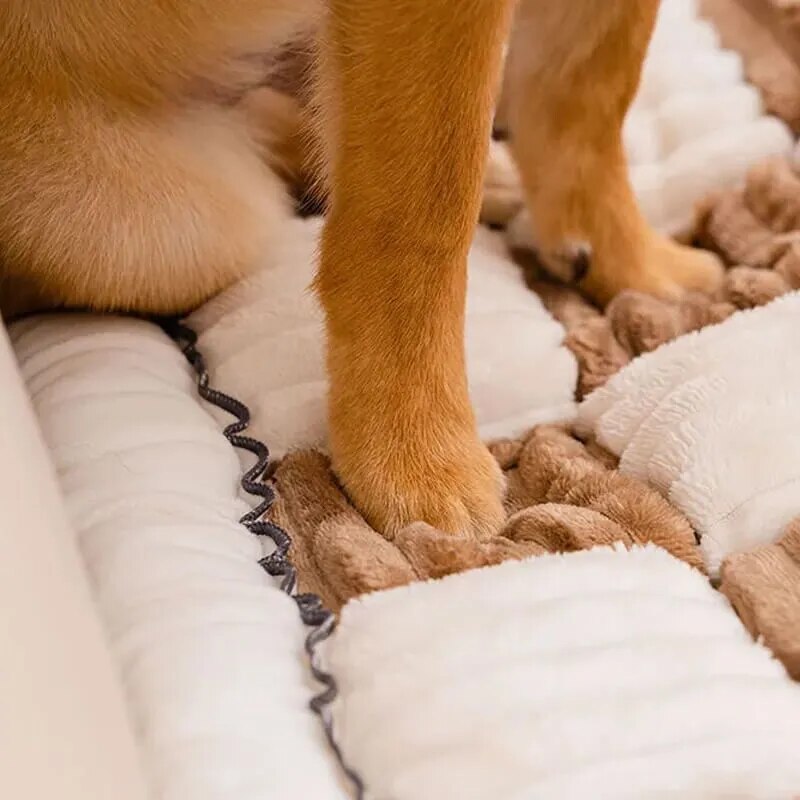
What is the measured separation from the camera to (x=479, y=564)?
0.72 m

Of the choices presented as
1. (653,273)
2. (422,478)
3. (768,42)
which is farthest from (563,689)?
(768,42)

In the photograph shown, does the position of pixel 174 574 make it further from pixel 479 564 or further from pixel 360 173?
pixel 360 173

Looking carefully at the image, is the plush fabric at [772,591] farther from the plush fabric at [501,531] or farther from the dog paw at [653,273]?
the dog paw at [653,273]

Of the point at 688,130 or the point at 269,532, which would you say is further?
the point at 688,130

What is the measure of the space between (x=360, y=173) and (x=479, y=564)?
0.97 ft

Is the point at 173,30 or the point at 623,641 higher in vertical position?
the point at 173,30

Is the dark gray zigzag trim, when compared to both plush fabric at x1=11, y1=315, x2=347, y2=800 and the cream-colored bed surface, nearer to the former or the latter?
plush fabric at x1=11, y1=315, x2=347, y2=800

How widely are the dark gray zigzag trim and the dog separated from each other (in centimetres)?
6

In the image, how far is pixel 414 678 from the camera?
0.63m

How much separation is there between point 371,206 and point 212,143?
0.34 m

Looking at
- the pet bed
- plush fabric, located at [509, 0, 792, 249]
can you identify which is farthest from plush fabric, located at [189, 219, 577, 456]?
plush fabric, located at [509, 0, 792, 249]

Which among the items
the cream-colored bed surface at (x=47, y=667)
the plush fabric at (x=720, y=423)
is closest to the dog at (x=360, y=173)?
the plush fabric at (x=720, y=423)

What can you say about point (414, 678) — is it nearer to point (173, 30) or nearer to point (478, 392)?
point (478, 392)

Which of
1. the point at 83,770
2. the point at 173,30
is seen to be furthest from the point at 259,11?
the point at 83,770
